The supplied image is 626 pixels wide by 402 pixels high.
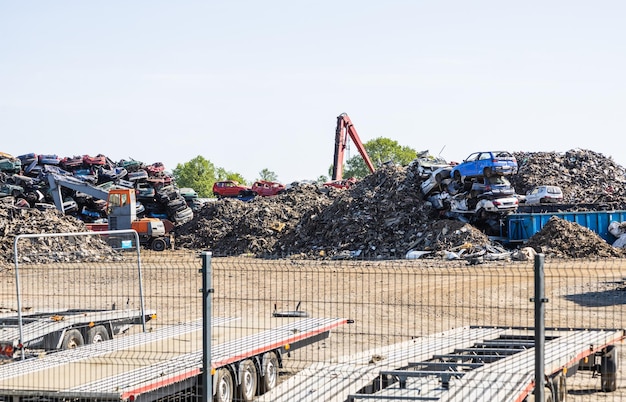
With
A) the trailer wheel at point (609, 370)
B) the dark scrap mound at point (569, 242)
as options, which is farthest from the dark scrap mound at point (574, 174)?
the trailer wheel at point (609, 370)

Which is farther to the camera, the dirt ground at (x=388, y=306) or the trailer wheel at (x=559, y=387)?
the dirt ground at (x=388, y=306)

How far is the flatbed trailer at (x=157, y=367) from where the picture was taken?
8641 millimetres

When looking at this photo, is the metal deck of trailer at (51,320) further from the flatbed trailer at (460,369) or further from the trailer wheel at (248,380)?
the flatbed trailer at (460,369)

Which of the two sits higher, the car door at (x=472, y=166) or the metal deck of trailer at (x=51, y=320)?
the car door at (x=472, y=166)

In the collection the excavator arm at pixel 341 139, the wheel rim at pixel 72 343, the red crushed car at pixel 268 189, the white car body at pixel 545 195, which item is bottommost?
the wheel rim at pixel 72 343

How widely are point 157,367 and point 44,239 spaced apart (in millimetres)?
24342

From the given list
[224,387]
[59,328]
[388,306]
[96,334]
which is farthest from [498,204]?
[224,387]

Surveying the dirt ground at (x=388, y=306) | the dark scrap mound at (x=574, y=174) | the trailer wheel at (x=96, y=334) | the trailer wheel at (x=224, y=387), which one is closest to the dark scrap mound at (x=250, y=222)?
the dark scrap mound at (x=574, y=174)

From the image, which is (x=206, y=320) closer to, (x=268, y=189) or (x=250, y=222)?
(x=250, y=222)

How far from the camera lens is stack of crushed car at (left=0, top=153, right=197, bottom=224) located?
41844mm

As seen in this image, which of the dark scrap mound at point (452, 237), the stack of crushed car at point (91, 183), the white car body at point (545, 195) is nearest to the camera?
the dark scrap mound at point (452, 237)

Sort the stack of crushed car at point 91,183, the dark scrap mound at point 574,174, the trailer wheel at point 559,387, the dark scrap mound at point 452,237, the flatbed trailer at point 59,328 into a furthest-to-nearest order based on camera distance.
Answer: the stack of crushed car at point 91,183, the dark scrap mound at point 574,174, the dark scrap mound at point 452,237, the flatbed trailer at point 59,328, the trailer wheel at point 559,387

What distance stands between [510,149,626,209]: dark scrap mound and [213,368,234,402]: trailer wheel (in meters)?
30.2

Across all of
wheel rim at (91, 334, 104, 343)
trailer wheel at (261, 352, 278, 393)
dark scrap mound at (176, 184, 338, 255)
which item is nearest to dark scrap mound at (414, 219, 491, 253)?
dark scrap mound at (176, 184, 338, 255)
